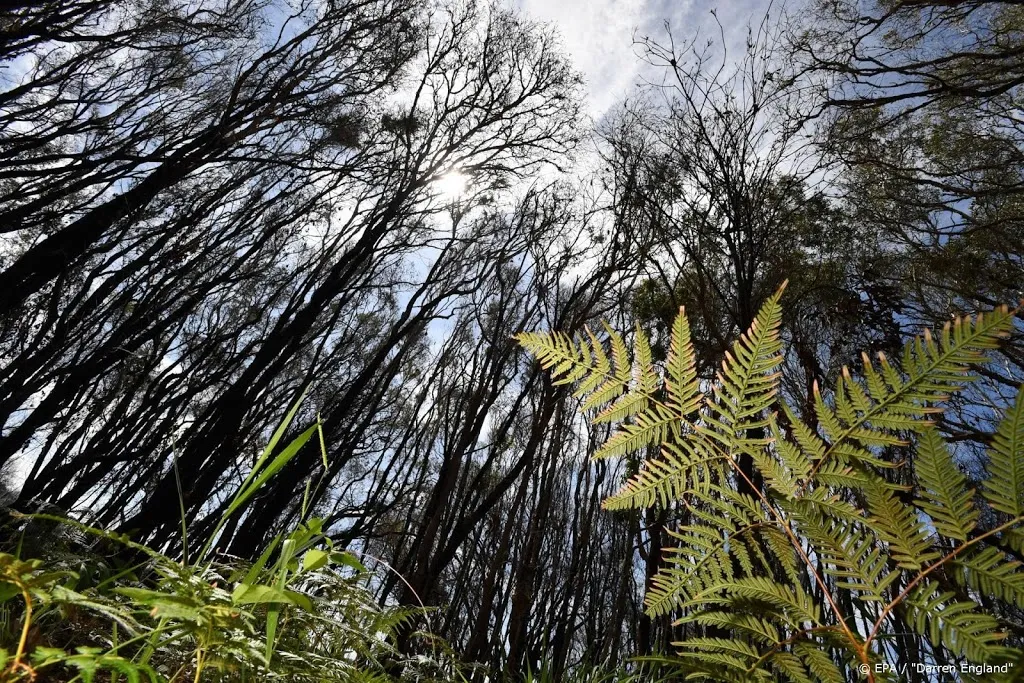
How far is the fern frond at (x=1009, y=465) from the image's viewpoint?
35cm

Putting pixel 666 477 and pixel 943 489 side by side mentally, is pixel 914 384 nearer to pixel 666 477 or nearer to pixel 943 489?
pixel 943 489

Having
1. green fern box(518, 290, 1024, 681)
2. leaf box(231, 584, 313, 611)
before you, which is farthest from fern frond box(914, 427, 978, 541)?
leaf box(231, 584, 313, 611)

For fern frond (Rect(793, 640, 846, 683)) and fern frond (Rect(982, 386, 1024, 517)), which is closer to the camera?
fern frond (Rect(982, 386, 1024, 517))

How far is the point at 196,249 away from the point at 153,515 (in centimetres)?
417

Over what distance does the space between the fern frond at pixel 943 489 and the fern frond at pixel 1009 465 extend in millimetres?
17

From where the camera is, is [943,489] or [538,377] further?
[538,377]

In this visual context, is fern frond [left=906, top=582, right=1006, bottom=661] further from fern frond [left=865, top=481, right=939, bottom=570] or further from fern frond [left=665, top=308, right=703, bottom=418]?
fern frond [left=665, top=308, right=703, bottom=418]

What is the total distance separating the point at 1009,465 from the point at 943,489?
4 cm

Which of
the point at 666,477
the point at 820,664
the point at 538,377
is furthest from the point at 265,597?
the point at 538,377

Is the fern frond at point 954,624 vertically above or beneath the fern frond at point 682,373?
beneath

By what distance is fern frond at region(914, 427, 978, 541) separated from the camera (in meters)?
0.38

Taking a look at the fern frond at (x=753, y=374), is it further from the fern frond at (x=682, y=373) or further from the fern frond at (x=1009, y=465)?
the fern frond at (x=1009, y=465)

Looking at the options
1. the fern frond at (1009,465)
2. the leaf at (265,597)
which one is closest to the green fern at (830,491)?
the fern frond at (1009,465)

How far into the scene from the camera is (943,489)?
15.1 inches
